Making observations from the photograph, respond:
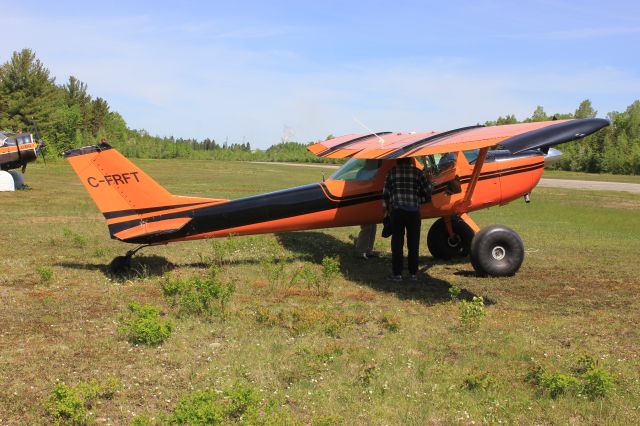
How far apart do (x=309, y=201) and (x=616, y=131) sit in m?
76.9

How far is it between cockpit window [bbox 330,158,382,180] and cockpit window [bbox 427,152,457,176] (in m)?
0.94

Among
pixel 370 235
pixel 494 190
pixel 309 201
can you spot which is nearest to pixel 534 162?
pixel 494 190

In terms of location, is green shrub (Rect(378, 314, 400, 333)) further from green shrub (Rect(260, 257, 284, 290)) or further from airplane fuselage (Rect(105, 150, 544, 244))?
airplane fuselage (Rect(105, 150, 544, 244))

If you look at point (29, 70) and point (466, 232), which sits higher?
point (29, 70)

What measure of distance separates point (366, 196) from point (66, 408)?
681 cm

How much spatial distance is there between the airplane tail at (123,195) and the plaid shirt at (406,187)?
335cm

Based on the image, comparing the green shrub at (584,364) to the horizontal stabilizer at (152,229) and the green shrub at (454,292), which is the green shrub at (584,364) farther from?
the horizontal stabilizer at (152,229)

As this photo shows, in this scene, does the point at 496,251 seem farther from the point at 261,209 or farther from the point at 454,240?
the point at 261,209

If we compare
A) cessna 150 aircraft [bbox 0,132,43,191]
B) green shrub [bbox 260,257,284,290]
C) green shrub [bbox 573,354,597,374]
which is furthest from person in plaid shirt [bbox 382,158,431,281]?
cessna 150 aircraft [bbox 0,132,43,191]

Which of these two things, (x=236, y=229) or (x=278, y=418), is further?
(x=236, y=229)

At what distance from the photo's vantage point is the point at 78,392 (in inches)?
183

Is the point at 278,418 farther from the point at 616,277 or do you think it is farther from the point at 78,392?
the point at 616,277

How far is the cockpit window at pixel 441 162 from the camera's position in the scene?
33.0 ft

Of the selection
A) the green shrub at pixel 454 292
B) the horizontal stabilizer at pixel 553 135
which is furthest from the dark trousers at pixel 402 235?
the horizontal stabilizer at pixel 553 135
